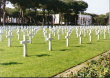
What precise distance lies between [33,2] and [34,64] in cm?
5512

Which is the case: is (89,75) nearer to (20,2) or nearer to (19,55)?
(19,55)

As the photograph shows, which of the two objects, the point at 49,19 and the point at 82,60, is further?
the point at 49,19

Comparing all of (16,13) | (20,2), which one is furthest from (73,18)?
(20,2)

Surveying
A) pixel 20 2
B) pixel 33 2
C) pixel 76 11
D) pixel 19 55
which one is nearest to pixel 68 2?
pixel 76 11

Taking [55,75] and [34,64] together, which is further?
[34,64]

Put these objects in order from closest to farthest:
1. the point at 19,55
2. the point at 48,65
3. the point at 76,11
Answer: the point at 48,65, the point at 19,55, the point at 76,11

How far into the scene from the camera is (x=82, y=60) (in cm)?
1073

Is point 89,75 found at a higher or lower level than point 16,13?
lower

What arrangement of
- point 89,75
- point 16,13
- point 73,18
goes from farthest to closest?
point 73,18 < point 16,13 < point 89,75

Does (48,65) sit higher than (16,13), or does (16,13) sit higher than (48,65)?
(16,13)

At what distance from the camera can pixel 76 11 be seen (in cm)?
9094

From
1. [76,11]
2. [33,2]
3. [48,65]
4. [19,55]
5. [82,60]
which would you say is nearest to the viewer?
[48,65]

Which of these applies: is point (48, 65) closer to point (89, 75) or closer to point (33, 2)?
point (89, 75)

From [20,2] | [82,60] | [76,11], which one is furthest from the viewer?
[76,11]
